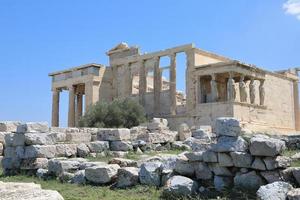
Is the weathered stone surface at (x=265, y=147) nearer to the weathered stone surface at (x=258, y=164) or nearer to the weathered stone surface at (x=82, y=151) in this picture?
the weathered stone surface at (x=258, y=164)

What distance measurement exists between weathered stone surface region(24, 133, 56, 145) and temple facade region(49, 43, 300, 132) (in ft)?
49.4

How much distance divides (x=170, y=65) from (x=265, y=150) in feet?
73.8

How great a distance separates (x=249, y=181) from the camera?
6949 millimetres

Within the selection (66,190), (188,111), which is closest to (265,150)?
(66,190)

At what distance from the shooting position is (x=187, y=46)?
92.0ft


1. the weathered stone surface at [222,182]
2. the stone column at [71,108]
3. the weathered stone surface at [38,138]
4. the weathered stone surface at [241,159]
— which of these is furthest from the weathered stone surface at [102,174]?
the stone column at [71,108]

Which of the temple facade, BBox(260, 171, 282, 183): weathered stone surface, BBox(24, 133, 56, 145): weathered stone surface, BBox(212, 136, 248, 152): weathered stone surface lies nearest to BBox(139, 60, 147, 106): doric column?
the temple facade

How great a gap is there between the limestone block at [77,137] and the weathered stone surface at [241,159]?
7488 mm

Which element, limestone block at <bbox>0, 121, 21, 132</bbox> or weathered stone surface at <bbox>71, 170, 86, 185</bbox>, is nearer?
weathered stone surface at <bbox>71, 170, 86, 185</bbox>

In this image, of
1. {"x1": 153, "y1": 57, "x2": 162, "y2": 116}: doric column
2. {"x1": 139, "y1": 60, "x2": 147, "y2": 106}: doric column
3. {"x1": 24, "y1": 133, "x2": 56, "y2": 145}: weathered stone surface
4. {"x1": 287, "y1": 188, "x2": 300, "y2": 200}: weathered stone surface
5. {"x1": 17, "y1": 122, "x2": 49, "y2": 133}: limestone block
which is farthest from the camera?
{"x1": 139, "y1": 60, "x2": 147, "y2": 106}: doric column

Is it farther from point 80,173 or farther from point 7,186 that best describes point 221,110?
point 7,186

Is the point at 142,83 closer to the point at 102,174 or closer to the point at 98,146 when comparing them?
the point at 98,146

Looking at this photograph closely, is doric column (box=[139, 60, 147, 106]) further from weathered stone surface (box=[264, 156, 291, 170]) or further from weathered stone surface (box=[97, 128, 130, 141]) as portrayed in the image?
weathered stone surface (box=[264, 156, 291, 170])

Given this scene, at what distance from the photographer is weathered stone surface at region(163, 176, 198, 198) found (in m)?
7.03
